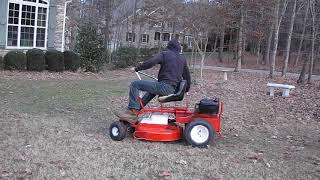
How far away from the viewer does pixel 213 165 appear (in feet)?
17.4

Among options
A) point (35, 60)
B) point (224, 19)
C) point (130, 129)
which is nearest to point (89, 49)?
point (35, 60)

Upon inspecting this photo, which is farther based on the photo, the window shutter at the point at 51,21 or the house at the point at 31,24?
the window shutter at the point at 51,21

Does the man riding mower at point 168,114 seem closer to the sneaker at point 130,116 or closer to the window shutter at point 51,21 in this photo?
the sneaker at point 130,116

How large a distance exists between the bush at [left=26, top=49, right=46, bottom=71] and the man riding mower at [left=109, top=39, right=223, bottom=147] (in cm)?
1069

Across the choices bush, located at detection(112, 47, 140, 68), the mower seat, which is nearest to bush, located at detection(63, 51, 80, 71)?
bush, located at detection(112, 47, 140, 68)

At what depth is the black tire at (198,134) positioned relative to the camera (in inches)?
240

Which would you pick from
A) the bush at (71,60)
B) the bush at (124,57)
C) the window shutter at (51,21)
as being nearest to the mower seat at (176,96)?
the bush at (71,60)

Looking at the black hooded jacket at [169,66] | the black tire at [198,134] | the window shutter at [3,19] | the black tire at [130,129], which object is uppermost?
the window shutter at [3,19]

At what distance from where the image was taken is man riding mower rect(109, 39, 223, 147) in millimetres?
6156

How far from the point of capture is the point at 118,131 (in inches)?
250

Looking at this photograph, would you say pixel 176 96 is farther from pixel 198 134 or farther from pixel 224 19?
pixel 224 19

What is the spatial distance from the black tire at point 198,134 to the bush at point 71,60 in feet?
40.2

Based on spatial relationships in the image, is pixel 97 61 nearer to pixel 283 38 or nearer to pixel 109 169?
pixel 109 169

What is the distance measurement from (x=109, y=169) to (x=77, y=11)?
32.6m
